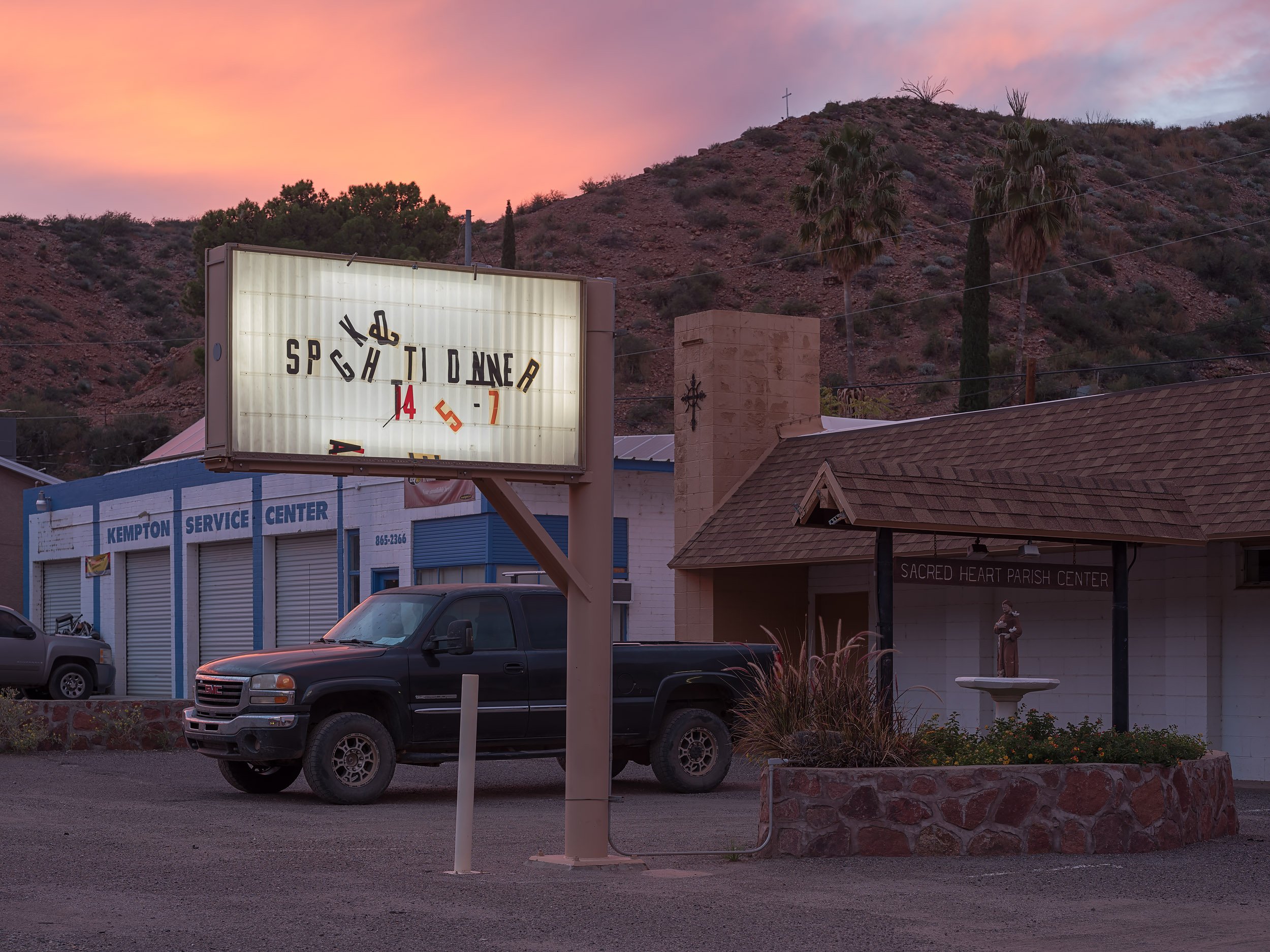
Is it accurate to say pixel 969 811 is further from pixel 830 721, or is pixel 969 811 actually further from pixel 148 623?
pixel 148 623

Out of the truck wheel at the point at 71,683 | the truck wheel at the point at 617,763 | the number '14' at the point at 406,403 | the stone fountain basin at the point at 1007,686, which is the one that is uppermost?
the number '14' at the point at 406,403

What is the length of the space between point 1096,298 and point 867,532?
2031 inches

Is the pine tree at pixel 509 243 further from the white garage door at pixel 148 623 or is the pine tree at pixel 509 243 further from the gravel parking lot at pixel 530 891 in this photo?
the gravel parking lot at pixel 530 891

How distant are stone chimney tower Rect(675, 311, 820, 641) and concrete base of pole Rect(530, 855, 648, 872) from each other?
12245mm

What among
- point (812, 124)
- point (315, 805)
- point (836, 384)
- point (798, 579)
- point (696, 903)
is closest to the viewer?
point (696, 903)

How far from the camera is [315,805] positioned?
15406 millimetres

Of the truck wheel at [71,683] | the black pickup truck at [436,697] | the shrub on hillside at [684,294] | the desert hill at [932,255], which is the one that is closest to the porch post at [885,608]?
the black pickup truck at [436,697]

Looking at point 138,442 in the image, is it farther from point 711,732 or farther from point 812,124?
point 711,732

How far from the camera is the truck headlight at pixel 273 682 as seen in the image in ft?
50.5

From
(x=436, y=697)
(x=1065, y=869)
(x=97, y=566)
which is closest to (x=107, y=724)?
(x=436, y=697)

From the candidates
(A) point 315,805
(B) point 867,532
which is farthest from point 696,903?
(B) point 867,532

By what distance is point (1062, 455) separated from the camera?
19797 mm

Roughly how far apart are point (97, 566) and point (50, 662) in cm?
870

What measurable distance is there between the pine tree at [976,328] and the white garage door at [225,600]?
18593mm
